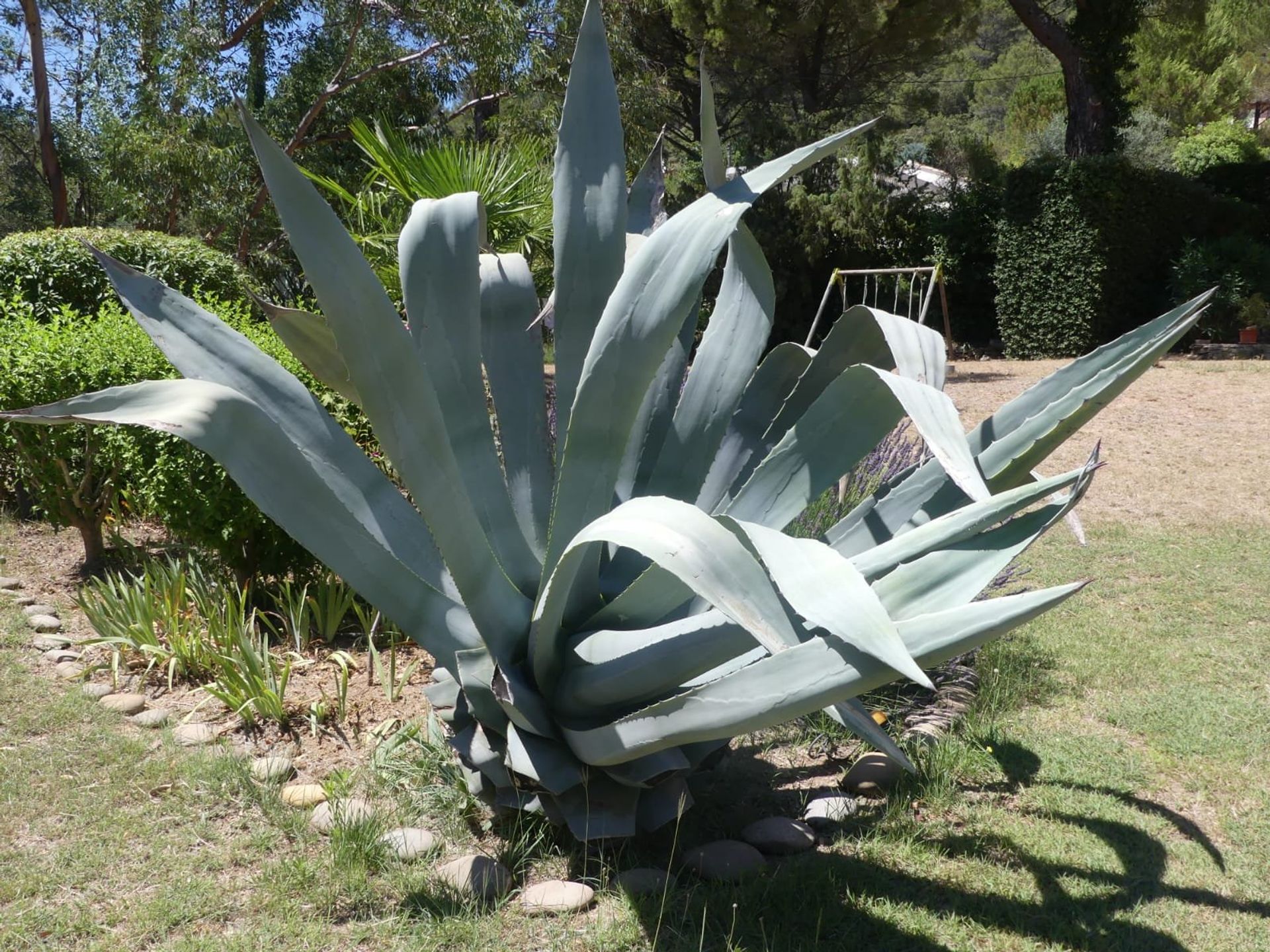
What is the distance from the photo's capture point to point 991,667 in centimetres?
373

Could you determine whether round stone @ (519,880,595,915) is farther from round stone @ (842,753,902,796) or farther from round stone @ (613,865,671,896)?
round stone @ (842,753,902,796)

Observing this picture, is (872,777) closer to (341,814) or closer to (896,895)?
(896,895)

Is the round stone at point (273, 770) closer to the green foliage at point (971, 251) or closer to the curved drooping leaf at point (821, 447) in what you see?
the curved drooping leaf at point (821, 447)

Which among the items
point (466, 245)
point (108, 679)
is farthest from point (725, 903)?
point (108, 679)

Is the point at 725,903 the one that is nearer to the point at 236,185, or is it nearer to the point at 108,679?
the point at 108,679

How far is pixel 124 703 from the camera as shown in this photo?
337 cm

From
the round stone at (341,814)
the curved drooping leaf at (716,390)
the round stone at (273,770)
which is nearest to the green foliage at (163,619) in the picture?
the round stone at (273,770)

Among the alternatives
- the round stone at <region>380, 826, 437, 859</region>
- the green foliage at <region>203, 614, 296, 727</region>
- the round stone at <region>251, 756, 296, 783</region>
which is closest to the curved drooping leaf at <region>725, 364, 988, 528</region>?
the round stone at <region>380, 826, 437, 859</region>

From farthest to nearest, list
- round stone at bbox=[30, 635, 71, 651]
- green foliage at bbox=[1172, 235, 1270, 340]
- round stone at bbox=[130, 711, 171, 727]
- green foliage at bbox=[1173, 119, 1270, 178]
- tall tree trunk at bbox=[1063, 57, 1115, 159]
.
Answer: green foliage at bbox=[1173, 119, 1270, 178] < tall tree trunk at bbox=[1063, 57, 1115, 159] < green foliage at bbox=[1172, 235, 1270, 340] < round stone at bbox=[30, 635, 71, 651] < round stone at bbox=[130, 711, 171, 727]

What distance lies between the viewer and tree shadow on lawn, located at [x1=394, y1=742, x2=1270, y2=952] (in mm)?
2227

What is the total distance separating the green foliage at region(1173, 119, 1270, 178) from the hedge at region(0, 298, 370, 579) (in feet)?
55.7

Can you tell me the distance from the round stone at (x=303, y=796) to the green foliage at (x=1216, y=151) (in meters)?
18.0

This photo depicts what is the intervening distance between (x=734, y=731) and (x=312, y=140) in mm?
12375

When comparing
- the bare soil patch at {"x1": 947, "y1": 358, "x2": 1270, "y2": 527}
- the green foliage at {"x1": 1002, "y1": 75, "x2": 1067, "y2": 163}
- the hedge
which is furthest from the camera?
the green foliage at {"x1": 1002, "y1": 75, "x2": 1067, "y2": 163}
